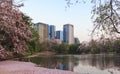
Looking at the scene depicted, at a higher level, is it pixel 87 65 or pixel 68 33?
pixel 68 33

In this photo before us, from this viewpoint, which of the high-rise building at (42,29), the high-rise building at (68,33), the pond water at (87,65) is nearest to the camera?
the pond water at (87,65)

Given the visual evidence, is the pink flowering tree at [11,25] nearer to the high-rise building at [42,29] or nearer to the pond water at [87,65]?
the pond water at [87,65]

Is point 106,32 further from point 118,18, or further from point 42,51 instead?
point 42,51

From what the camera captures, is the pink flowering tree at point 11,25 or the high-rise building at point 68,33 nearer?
the pink flowering tree at point 11,25

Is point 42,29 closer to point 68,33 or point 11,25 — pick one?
point 68,33

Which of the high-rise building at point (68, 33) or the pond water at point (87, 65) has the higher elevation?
the high-rise building at point (68, 33)

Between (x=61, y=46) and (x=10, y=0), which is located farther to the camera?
(x=61, y=46)

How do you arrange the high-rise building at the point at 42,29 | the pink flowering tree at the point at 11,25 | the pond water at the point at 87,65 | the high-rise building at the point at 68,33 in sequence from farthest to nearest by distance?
the high-rise building at the point at 42,29
the high-rise building at the point at 68,33
the pond water at the point at 87,65
the pink flowering tree at the point at 11,25

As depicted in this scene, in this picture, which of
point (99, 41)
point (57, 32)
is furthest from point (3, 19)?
point (57, 32)

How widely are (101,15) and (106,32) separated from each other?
0.70 meters

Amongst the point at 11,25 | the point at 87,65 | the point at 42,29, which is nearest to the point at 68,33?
the point at 42,29

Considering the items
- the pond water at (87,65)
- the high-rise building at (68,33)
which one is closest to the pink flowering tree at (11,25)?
the pond water at (87,65)

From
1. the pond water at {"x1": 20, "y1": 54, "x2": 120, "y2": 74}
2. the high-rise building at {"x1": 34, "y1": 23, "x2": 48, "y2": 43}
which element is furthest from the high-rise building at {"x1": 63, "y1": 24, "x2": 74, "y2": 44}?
the pond water at {"x1": 20, "y1": 54, "x2": 120, "y2": 74}

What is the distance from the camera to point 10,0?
20672 millimetres
